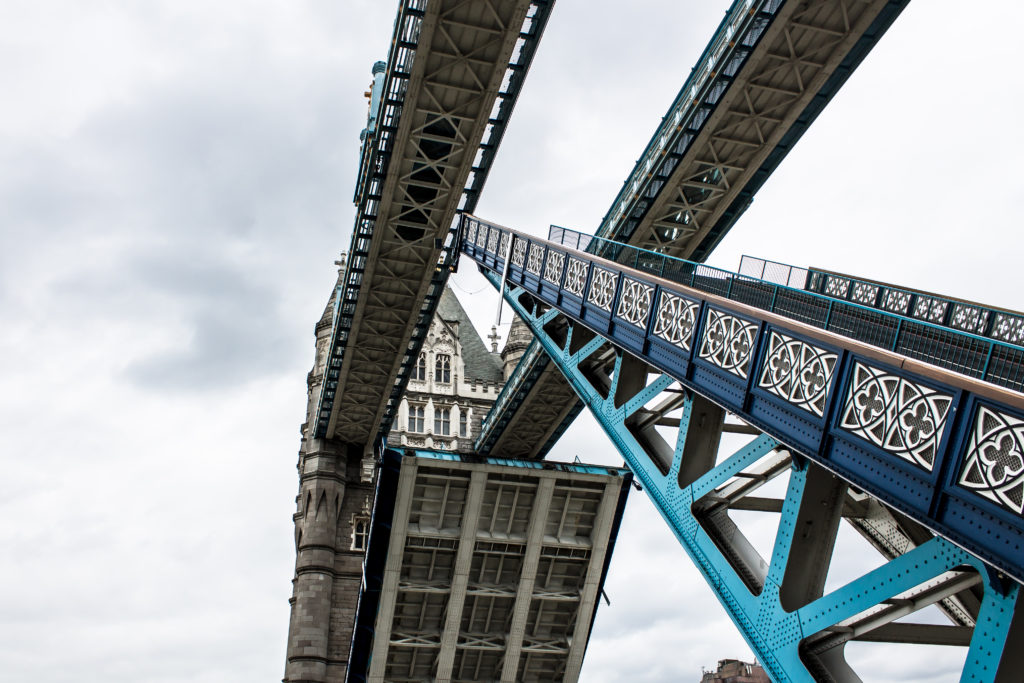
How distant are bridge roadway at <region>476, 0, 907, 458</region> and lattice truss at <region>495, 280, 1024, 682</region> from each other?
944 cm

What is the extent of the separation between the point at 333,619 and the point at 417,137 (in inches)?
1044

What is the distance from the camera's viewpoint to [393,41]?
77.0 feet

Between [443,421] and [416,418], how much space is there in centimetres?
166

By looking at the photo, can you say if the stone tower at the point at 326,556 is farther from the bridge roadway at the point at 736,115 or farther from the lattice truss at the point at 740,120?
the lattice truss at the point at 740,120

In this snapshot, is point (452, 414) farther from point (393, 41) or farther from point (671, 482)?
point (671, 482)

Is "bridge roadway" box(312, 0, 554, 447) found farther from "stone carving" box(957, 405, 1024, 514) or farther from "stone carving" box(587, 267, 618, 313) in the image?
"stone carving" box(957, 405, 1024, 514)

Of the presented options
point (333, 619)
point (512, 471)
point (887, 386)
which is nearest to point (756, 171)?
point (512, 471)

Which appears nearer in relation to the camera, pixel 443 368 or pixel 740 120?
pixel 740 120

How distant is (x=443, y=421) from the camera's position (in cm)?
5569

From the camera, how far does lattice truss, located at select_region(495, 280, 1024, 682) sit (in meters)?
9.60

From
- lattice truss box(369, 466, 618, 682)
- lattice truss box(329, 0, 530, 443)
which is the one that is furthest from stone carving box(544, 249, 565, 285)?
lattice truss box(369, 466, 618, 682)

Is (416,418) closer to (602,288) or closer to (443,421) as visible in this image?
(443,421)

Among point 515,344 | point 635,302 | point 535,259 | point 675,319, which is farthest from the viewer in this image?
point 515,344

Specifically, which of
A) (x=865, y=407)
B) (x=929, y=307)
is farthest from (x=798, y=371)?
(x=929, y=307)
